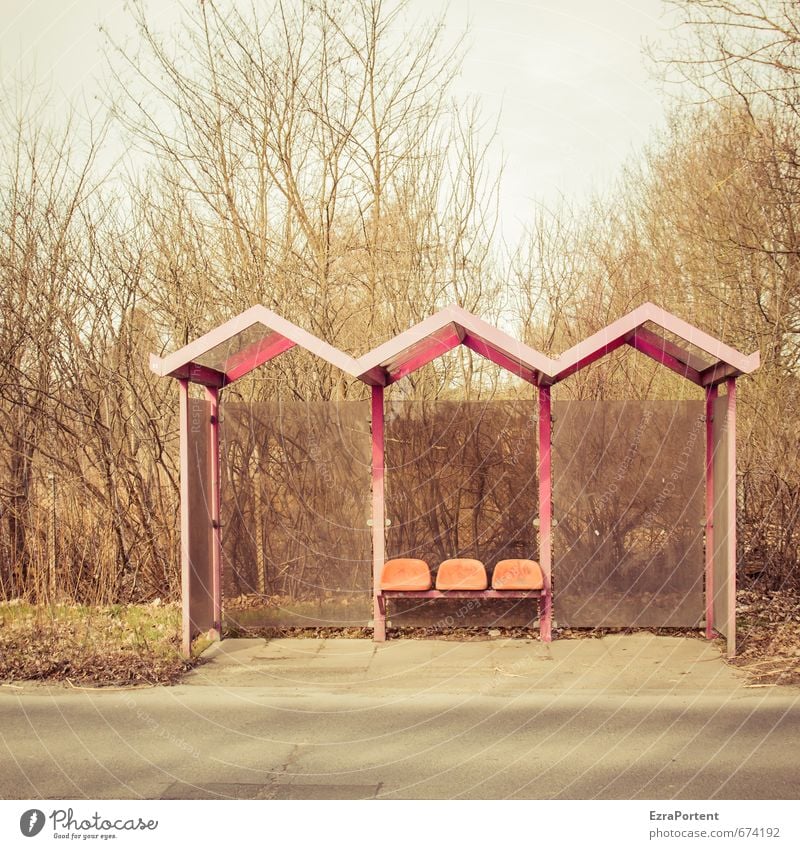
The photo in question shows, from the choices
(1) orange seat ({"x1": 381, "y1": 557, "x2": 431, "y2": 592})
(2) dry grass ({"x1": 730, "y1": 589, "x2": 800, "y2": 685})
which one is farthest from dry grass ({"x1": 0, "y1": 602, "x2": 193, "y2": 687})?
(2) dry grass ({"x1": 730, "y1": 589, "x2": 800, "y2": 685})

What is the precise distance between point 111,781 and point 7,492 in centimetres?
627

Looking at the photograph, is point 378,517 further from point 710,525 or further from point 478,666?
point 710,525

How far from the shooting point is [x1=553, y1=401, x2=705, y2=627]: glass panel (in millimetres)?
8062

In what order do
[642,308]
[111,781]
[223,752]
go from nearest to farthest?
[111,781], [223,752], [642,308]

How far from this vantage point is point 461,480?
342 inches

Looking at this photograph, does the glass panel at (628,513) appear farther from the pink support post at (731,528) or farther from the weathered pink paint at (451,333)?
the weathered pink paint at (451,333)

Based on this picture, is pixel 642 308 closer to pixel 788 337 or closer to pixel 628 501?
pixel 628 501

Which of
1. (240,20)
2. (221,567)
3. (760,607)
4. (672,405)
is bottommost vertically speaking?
(760,607)

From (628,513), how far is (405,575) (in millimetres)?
2182

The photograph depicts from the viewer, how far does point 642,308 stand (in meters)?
7.00

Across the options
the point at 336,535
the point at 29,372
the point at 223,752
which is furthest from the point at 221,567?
the point at 29,372

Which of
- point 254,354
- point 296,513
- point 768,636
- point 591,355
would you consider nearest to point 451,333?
point 591,355

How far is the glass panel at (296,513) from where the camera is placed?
27.3ft

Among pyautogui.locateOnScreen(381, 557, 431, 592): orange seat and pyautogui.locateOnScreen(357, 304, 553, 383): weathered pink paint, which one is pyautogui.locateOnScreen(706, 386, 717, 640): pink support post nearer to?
pyautogui.locateOnScreen(357, 304, 553, 383): weathered pink paint
